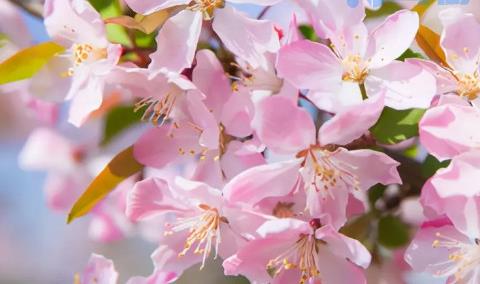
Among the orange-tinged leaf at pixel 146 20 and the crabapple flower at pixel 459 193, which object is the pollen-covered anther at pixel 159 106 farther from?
the crabapple flower at pixel 459 193

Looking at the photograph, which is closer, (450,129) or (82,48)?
(450,129)

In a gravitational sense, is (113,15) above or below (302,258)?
above

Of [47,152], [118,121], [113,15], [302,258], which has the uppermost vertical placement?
[113,15]

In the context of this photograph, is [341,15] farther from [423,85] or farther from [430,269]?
[430,269]

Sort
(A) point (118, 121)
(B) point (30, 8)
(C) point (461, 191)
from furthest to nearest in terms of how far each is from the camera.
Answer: (A) point (118, 121) → (B) point (30, 8) → (C) point (461, 191)

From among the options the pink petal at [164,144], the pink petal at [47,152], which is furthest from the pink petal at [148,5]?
the pink petal at [47,152]

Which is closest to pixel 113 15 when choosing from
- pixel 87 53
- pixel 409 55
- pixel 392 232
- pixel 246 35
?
pixel 87 53

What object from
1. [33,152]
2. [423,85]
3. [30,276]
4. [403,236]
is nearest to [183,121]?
[423,85]

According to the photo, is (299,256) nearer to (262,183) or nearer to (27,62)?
(262,183)
